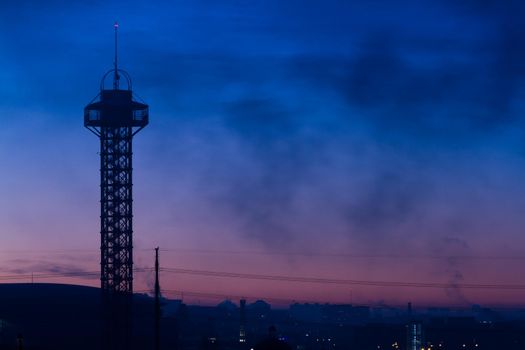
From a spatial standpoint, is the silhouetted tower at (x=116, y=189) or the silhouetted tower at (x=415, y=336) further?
the silhouetted tower at (x=415, y=336)

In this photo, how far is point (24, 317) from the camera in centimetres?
12294

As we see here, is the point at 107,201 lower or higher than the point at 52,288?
higher

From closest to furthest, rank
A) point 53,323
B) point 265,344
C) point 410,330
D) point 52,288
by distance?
point 265,344, point 53,323, point 52,288, point 410,330

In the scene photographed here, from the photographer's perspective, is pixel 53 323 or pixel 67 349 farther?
pixel 53 323

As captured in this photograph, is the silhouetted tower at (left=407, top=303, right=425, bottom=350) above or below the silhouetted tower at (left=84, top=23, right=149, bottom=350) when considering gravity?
below

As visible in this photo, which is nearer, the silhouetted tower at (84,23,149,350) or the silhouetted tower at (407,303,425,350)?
the silhouetted tower at (84,23,149,350)

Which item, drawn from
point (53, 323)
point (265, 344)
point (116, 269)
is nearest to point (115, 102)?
point (116, 269)

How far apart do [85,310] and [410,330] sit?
274ft

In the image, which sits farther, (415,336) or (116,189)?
(415,336)

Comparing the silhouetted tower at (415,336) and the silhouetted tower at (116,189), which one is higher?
the silhouetted tower at (116,189)

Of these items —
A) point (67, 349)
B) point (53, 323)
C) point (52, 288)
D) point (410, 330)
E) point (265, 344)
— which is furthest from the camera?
point (410, 330)

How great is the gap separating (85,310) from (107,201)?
137 feet

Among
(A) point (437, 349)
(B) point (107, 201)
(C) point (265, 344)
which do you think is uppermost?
(B) point (107, 201)

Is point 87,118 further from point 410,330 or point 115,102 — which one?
point 410,330
